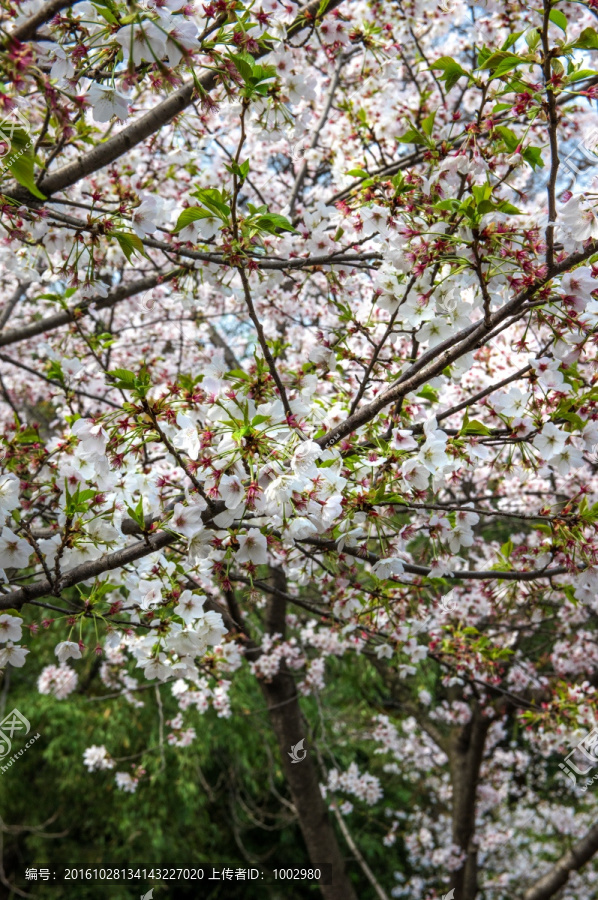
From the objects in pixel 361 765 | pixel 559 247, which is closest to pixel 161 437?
pixel 559 247

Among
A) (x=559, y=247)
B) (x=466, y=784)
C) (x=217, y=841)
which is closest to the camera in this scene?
(x=559, y=247)

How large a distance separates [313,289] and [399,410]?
3.34 meters

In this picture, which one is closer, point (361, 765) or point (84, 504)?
point (84, 504)

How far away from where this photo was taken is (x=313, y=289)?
4.59 metres

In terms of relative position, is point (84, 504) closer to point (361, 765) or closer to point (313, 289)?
point (313, 289)

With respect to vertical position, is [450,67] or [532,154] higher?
[450,67]

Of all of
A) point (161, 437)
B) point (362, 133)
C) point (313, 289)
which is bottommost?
point (161, 437)

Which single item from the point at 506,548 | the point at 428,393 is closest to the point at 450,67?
the point at 428,393

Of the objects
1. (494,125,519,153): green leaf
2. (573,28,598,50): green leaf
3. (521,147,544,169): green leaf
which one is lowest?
(573,28,598,50): green leaf

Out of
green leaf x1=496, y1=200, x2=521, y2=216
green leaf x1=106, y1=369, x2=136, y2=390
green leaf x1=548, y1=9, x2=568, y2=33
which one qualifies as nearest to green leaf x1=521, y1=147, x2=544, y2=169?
green leaf x1=496, y1=200, x2=521, y2=216

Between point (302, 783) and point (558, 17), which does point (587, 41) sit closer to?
point (558, 17)

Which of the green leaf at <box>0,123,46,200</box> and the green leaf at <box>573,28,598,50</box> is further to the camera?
the green leaf at <box>573,28,598,50</box>

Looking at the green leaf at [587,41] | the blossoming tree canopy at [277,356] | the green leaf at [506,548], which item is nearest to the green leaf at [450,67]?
the blossoming tree canopy at [277,356]

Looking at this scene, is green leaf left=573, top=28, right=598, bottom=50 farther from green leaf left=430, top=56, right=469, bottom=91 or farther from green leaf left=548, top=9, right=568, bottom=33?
green leaf left=430, top=56, right=469, bottom=91
